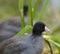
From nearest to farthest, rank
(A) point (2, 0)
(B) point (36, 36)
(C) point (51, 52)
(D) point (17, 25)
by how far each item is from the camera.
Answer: (B) point (36, 36) → (C) point (51, 52) → (D) point (17, 25) → (A) point (2, 0)

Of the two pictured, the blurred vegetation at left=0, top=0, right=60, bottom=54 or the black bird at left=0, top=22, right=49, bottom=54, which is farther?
the blurred vegetation at left=0, top=0, right=60, bottom=54

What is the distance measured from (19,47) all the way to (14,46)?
0.03 metres

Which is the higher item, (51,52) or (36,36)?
(36,36)

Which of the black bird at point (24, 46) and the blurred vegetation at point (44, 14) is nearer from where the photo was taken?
the black bird at point (24, 46)

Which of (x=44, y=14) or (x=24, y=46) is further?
(x=44, y=14)

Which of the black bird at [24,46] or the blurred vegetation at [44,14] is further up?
the black bird at [24,46]

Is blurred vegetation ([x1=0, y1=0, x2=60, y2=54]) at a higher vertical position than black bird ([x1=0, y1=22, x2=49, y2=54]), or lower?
lower

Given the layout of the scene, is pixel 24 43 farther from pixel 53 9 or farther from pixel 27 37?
pixel 53 9

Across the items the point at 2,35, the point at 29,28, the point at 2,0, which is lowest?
the point at 2,0

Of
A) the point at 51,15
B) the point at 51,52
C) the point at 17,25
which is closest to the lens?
the point at 51,52

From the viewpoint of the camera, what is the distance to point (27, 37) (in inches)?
60.3

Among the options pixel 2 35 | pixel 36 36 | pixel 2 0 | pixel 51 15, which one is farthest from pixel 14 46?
pixel 2 0

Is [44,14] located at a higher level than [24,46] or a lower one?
lower

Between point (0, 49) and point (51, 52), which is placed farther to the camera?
point (51, 52)
